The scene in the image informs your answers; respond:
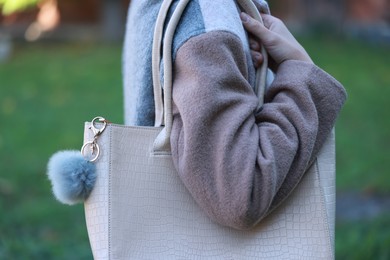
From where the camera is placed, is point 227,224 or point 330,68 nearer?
point 227,224

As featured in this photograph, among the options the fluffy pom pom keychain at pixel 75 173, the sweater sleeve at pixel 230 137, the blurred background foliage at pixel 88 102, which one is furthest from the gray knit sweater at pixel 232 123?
the blurred background foliage at pixel 88 102

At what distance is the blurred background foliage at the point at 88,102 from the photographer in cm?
465

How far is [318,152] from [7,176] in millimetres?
4429

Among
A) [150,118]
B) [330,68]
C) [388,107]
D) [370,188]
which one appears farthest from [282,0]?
[150,118]

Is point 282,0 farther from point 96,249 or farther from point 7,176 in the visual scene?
point 96,249

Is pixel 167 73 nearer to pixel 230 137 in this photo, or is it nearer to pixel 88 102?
pixel 230 137

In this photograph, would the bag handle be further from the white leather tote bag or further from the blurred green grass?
the blurred green grass

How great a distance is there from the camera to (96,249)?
1.78 m

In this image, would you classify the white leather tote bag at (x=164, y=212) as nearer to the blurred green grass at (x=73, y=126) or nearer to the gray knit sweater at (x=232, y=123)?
the gray knit sweater at (x=232, y=123)

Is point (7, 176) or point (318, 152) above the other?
point (7, 176)

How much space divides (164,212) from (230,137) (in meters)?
0.30

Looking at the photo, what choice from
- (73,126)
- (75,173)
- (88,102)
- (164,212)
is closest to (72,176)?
(75,173)

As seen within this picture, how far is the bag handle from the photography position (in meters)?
1.76

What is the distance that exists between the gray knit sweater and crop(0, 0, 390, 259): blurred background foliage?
227cm
